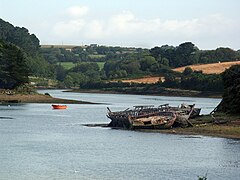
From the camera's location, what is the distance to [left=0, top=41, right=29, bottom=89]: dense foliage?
154 metres

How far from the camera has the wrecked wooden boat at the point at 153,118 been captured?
85562mm

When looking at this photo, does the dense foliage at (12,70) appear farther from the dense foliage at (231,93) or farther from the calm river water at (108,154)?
the dense foliage at (231,93)

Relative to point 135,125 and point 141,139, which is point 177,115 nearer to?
point 135,125

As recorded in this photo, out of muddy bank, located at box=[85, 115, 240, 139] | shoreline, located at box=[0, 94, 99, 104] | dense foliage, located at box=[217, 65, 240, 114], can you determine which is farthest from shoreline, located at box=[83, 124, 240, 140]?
shoreline, located at box=[0, 94, 99, 104]

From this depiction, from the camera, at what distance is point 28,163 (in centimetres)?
5656

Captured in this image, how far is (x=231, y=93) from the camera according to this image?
89250 millimetres

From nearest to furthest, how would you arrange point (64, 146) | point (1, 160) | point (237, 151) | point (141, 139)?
point (1, 160)
point (237, 151)
point (64, 146)
point (141, 139)

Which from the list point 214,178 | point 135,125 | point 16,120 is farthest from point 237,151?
point 16,120

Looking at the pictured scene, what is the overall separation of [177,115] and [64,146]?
2093cm

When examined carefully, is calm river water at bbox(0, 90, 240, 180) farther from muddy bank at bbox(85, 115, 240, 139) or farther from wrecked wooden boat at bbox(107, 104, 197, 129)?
wrecked wooden boat at bbox(107, 104, 197, 129)

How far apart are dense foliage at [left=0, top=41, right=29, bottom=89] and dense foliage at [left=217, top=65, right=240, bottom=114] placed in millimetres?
67503

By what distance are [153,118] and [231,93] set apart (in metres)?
10.8

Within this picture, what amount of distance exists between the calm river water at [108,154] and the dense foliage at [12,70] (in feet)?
202

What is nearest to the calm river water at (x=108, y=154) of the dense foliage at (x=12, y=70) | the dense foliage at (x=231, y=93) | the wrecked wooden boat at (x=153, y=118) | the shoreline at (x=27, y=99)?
the wrecked wooden boat at (x=153, y=118)
